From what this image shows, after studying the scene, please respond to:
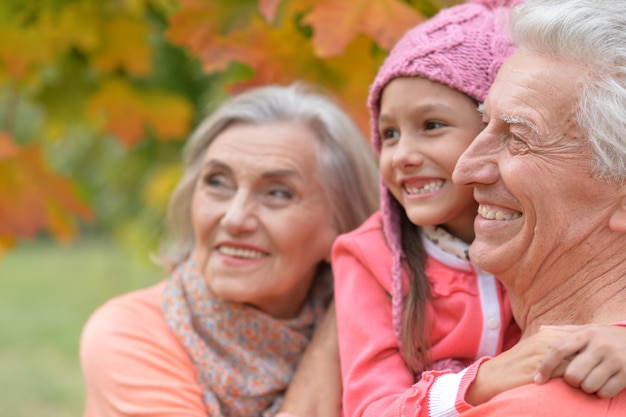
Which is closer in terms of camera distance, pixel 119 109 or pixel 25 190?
pixel 25 190

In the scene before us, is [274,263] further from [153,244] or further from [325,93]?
[153,244]

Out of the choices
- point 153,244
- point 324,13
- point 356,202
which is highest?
point 324,13

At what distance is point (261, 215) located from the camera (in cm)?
316

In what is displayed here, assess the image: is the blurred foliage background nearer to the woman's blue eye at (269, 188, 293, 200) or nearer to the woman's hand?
Result: the woman's blue eye at (269, 188, 293, 200)

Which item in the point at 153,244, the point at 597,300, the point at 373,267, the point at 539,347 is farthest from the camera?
the point at 153,244

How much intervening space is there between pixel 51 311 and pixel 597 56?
1016 cm

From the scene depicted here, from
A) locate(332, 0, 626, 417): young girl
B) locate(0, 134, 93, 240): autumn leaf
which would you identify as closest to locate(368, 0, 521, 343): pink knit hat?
locate(332, 0, 626, 417): young girl

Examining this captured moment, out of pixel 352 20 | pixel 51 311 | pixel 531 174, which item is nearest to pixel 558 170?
pixel 531 174

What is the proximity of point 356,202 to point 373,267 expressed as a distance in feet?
2.21

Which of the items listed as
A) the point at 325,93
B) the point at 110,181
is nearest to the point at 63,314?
the point at 110,181

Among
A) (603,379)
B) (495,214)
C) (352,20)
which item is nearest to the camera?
(603,379)

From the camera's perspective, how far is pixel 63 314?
11.4m

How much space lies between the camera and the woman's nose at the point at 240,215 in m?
3.10

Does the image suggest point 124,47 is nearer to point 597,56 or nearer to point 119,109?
point 119,109
